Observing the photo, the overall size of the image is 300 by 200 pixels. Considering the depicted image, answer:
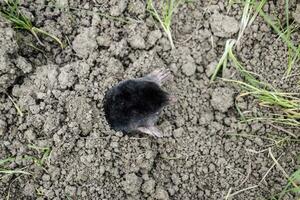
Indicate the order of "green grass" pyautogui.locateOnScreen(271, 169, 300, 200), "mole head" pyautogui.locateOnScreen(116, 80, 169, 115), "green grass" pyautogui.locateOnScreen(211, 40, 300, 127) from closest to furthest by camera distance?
1. "mole head" pyautogui.locateOnScreen(116, 80, 169, 115)
2. "green grass" pyautogui.locateOnScreen(271, 169, 300, 200)
3. "green grass" pyautogui.locateOnScreen(211, 40, 300, 127)

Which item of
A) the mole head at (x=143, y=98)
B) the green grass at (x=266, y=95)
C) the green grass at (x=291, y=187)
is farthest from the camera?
the green grass at (x=266, y=95)

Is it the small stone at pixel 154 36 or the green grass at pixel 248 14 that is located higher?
the green grass at pixel 248 14

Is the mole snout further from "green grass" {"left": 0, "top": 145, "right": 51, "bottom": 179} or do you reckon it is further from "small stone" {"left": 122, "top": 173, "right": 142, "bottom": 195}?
"green grass" {"left": 0, "top": 145, "right": 51, "bottom": 179}

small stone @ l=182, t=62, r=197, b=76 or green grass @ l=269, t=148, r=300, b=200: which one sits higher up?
small stone @ l=182, t=62, r=197, b=76

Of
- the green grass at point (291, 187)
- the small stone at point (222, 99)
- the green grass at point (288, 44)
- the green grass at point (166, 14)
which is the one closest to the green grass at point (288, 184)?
the green grass at point (291, 187)

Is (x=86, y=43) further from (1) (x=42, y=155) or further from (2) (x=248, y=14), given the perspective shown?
(2) (x=248, y=14)

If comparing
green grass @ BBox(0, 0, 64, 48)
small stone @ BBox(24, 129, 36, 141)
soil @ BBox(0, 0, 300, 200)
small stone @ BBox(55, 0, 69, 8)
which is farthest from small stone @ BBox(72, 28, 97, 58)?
small stone @ BBox(24, 129, 36, 141)

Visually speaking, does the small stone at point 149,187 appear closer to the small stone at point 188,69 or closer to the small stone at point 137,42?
the small stone at point 188,69
